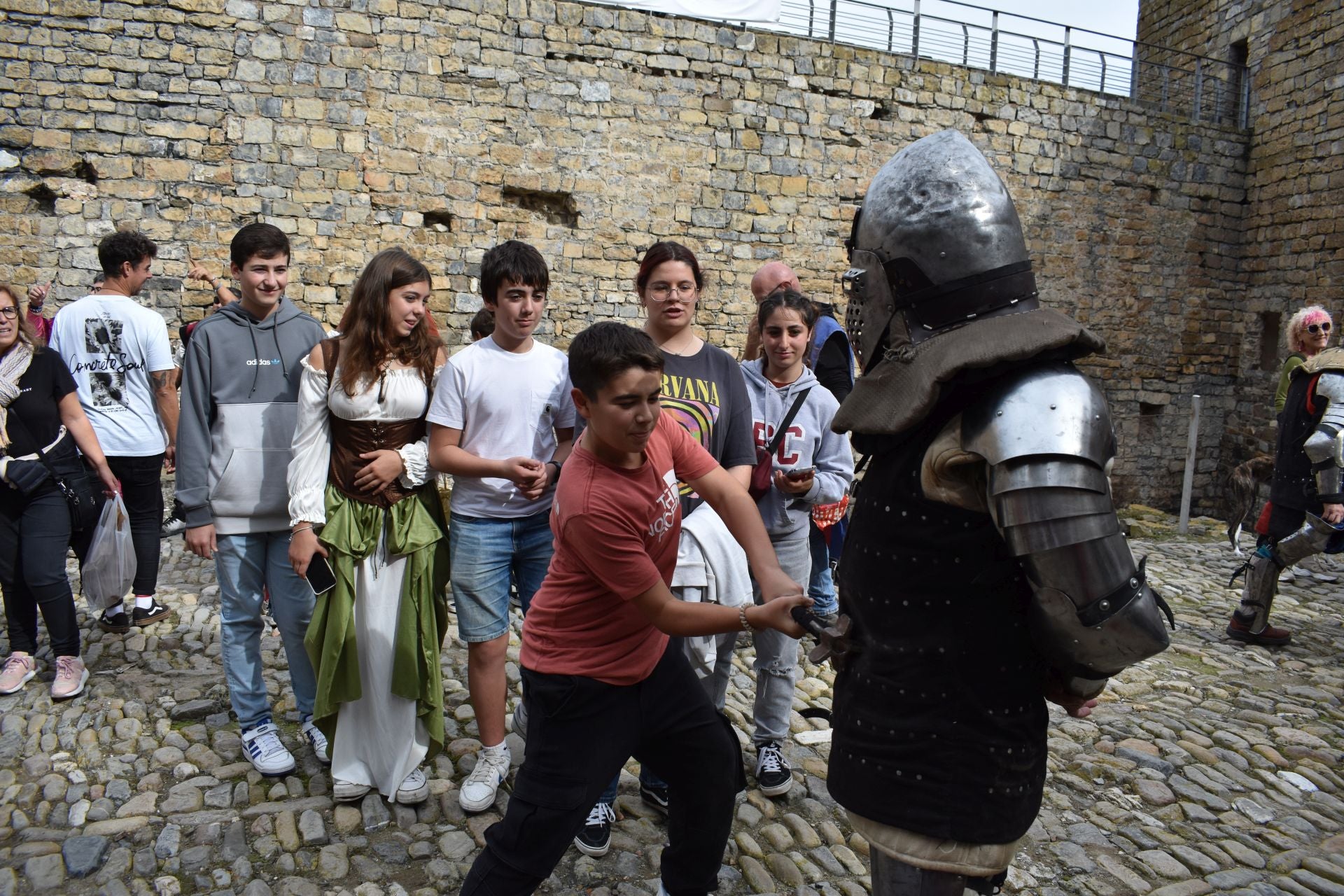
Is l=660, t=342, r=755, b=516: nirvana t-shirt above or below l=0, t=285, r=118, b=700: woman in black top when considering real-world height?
above

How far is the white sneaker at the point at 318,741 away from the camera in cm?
329

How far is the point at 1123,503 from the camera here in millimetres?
12242

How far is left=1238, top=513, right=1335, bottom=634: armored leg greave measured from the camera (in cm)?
489

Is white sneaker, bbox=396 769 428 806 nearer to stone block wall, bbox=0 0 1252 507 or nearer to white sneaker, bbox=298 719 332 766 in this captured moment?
white sneaker, bbox=298 719 332 766

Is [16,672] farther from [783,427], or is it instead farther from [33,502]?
[783,427]

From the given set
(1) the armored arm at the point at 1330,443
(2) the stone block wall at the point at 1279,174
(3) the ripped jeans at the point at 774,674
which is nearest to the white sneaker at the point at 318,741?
(3) the ripped jeans at the point at 774,674

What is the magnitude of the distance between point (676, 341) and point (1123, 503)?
1112 cm

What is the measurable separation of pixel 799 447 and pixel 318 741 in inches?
83.5

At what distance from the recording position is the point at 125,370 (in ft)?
15.1

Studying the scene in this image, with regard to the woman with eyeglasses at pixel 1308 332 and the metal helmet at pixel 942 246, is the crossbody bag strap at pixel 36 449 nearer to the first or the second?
the metal helmet at pixel 942 246

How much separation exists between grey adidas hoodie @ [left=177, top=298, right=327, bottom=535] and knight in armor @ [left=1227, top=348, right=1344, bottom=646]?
16.1 ft

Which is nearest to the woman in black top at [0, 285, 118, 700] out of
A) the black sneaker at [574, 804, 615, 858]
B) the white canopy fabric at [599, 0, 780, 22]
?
the black sneaker at [574, 804, 615, 858]

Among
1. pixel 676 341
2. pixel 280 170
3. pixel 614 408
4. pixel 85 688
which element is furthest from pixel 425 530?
pixel 280 170

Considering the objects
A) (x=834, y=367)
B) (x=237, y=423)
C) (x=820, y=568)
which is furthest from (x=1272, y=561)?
(x=237, y=423)
